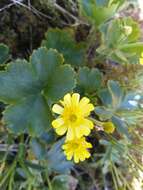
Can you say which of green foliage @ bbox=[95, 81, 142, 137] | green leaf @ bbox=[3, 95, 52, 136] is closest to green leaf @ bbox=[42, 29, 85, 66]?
green foliage @ bbox=[95, 81, 142, 137]

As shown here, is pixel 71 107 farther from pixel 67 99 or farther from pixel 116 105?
pixel 116 105

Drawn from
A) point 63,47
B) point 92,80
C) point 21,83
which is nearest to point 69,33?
point 63,47

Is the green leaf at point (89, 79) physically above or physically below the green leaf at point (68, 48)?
below

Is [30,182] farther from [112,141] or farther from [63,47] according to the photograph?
[63,47]

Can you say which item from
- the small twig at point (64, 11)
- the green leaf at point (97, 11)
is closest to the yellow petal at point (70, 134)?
the green leaf at point (97, 11)

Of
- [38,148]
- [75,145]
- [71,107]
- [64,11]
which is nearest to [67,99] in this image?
[71,107]

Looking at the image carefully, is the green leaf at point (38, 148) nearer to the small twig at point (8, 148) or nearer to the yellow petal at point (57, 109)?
the small twig at point (8, 148)
